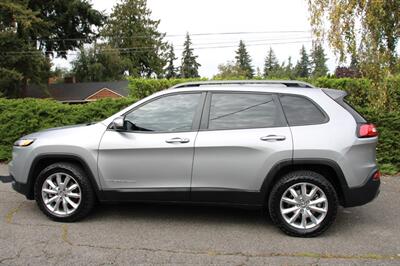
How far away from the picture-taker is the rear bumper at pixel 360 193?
194 inches

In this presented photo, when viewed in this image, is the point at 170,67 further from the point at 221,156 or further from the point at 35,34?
the point at 221,156

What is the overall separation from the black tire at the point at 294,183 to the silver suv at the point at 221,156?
11 mm

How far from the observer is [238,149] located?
16.4 ft

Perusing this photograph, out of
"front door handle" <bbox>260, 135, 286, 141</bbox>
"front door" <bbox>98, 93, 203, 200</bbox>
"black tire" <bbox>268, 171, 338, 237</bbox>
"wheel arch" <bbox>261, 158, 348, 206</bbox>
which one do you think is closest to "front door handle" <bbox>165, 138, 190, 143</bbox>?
"front door" <bbox>98, 93, 203, 200</bbox>

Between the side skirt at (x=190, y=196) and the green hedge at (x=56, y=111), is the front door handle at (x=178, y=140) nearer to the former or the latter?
the side skirt at (x=190, y=196)

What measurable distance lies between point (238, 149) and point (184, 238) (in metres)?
1.15

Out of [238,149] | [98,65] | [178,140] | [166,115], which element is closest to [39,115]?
[166,115]

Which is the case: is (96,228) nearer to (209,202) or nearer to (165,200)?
(165,200)

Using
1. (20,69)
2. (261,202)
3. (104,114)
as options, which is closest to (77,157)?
(261,202)

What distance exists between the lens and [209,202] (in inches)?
202

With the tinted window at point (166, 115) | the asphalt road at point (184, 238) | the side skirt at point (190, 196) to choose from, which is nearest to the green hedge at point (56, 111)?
the asphalt road at point (184, 238)

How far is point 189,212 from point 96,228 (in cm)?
125

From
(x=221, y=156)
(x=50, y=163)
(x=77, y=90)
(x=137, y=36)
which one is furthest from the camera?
(x=137, y=36)

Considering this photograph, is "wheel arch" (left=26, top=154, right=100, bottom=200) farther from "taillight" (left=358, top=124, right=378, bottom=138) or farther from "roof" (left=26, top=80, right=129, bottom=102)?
"roof" (left=26, top=80, right=129, bottom=102)
